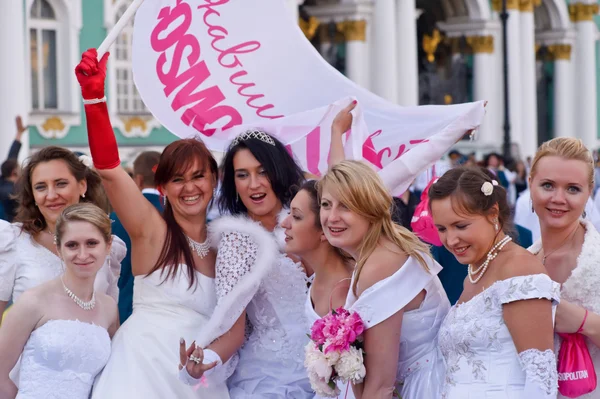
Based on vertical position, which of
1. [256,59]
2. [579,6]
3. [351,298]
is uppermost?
[579,6]

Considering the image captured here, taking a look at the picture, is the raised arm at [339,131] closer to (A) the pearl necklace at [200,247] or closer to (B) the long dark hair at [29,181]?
(A) the pearl necklace at [200,247]

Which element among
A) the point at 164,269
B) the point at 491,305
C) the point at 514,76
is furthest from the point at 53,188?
the point at 514,76

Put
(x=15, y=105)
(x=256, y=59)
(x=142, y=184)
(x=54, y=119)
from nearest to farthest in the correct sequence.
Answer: (x=256, y=59), (x=142, y=184), (x=15, y=105), (x=54, y=119)

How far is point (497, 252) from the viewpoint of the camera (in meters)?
3.68

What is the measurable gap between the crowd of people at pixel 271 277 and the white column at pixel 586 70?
2587cm

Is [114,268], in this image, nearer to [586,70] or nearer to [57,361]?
[57,361]

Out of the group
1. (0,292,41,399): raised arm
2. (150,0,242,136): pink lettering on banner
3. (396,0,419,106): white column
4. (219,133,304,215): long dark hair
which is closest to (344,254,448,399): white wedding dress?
(219,133,304,215): long dark hair

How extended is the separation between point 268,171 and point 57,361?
1192 millimetres

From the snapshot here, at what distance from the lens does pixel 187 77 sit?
216 inches

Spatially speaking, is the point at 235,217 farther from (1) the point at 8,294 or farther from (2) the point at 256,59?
(2) the point at 256,59

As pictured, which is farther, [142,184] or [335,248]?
[142,184]

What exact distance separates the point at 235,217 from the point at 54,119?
1314 cm

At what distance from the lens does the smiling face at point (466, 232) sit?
12.0ft

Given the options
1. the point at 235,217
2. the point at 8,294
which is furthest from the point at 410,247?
the point at 8,294
